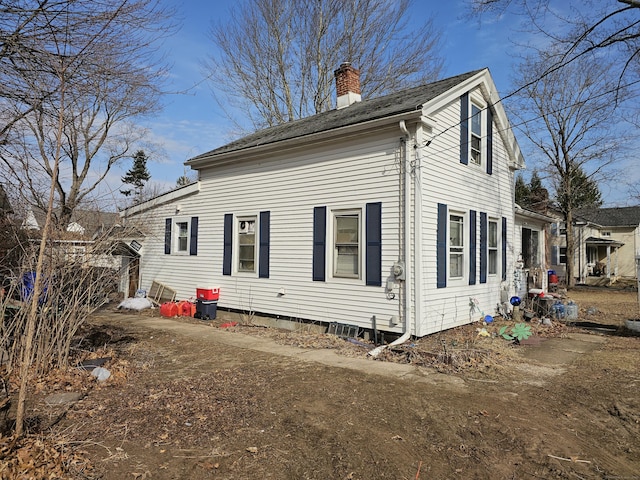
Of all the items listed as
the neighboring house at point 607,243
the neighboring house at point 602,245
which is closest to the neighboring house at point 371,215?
the neighboring house at point 602,245

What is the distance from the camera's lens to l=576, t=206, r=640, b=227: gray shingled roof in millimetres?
33906

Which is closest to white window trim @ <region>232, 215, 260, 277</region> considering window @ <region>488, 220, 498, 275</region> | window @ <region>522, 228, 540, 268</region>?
window @ <region>488, 220, 498, 275</region>

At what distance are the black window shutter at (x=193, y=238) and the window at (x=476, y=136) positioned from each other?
27.1 feet

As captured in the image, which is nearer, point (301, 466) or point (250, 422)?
point (301, 466)

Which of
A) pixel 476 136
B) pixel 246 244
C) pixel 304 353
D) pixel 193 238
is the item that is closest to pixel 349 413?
pixel 304 353

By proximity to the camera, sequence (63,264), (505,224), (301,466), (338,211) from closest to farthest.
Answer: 1. (301,466)
2. (63,264)
3. (338,211)
4. (505,224)

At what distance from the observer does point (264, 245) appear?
10.9 m

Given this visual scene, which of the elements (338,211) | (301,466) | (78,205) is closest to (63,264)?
(78,205)

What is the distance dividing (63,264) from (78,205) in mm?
3418

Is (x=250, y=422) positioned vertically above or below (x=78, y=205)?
below

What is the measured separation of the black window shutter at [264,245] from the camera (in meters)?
10.8

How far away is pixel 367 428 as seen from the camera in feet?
14.1

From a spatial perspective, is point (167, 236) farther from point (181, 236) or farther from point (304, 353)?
point (304, 353)

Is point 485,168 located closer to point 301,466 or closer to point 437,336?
point 437,336
